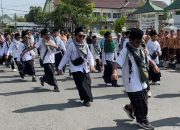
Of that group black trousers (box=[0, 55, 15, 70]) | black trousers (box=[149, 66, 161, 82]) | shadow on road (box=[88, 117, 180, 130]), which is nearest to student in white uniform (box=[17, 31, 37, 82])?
black trousers (box=[149, 66, 161, 82])

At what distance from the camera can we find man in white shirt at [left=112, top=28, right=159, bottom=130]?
A: 7492mm

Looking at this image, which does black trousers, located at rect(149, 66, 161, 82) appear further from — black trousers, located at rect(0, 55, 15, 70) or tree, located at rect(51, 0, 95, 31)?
tree, located at rect(51, 0, 95, 31)

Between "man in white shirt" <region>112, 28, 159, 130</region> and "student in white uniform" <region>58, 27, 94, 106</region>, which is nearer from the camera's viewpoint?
"man in white shirt" <region>112, 28, 159, 130</region>

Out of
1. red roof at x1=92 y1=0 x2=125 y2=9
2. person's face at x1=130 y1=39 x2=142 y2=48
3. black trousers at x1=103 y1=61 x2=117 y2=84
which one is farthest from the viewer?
red roof at x1=92 y1=0 x2=125 y2=9

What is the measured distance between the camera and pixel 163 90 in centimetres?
1234

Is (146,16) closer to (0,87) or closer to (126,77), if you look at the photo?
(0,87)

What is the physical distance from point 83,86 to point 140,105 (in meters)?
2.69

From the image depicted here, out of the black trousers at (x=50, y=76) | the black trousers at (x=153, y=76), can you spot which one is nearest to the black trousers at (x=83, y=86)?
the black trousers at (x=50, y=76)

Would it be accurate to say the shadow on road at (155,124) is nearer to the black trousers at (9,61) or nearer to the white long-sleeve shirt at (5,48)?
the black trousers at (9,61)

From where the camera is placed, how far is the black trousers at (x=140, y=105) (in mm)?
7488

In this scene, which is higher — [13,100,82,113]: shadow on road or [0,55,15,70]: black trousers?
[0,55,15,70]: black trousers

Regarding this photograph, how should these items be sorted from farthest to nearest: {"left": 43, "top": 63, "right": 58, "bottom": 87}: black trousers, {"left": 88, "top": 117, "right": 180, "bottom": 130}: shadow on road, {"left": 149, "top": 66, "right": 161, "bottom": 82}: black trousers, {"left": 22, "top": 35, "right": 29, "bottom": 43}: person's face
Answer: {"left": 22, "top": 35, "right": 29, "bottom": 43}: person's face < {"left": 149, "top": 66, "right": 161, "bottom": 82}: black trousers < {"left": 43, "top": 63, "right": 58, "bottom": 87}: black trousers < {"left": 88, "top": 117, "right": 180, "bottom": 130}: shadow on road

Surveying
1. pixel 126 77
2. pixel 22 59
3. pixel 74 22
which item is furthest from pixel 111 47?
pixel 74 22

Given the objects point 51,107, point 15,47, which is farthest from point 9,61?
point 51,107
